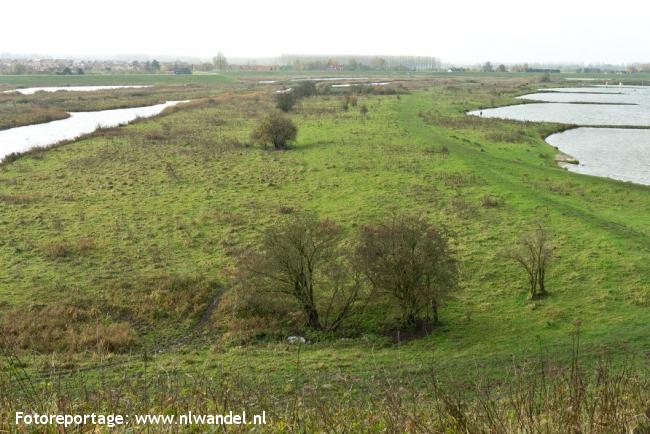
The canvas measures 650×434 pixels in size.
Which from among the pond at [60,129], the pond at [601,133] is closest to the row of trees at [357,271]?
the pond at [601,133]

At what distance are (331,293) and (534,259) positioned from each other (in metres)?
9.02

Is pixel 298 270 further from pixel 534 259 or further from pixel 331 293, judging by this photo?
pixel 534 259

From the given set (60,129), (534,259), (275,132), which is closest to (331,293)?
(534,259)

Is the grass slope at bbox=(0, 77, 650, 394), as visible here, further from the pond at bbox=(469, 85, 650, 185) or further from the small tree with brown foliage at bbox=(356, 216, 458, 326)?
the pond at bbox=(469, 85, 650, 185)

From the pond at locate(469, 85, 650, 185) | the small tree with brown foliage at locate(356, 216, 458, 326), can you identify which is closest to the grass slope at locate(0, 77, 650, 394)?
the small tree with brown foliage at locate(356, 216, 458, 326)

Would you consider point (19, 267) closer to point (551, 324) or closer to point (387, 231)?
point (387, 231)

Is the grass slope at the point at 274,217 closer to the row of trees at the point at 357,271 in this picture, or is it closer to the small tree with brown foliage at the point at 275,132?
the row of trees at the point at 357,271

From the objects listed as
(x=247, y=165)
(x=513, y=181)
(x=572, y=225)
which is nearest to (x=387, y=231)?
(x=572, y=225)

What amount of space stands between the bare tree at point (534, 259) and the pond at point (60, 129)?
5334 cm

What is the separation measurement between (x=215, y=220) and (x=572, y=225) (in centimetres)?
2207

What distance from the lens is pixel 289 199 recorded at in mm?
38875

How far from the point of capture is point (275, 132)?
2271 inches

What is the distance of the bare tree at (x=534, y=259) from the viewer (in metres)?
22.9

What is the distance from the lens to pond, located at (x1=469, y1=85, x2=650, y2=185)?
5181 centimetres
